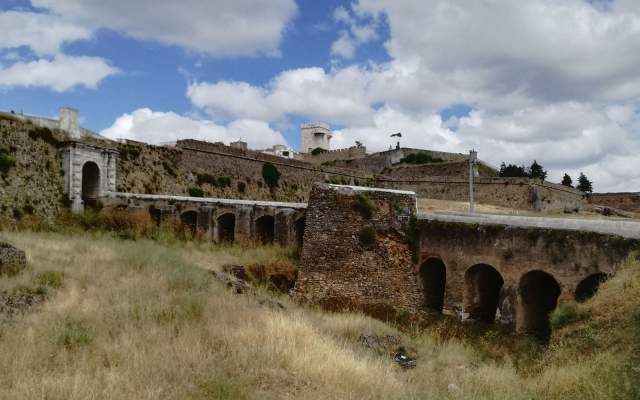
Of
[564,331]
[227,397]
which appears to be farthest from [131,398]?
[564,331]

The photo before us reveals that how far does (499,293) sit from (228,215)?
37.1 feet

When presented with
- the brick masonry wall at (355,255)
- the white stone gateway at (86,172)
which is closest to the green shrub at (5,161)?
the white stone gateway at (86,172)

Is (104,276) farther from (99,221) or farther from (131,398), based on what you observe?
(99,221)

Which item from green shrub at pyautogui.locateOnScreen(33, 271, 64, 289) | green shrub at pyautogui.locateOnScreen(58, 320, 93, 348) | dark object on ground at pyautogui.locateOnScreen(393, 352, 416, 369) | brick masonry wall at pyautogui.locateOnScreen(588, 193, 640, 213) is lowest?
dark object on ground at pyautogui.locateOnScreen(393, 352, 416, 369)

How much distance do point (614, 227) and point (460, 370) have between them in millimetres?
5435

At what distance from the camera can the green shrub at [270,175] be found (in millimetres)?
30656

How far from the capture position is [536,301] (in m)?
12.9

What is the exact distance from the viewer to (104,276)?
9.75m

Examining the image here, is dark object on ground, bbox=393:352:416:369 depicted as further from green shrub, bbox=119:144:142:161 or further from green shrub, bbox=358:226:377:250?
green shrub, bbox=119:144:142:161

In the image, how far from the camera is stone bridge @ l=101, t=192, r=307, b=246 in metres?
17.8

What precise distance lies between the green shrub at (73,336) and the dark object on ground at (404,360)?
194 inches

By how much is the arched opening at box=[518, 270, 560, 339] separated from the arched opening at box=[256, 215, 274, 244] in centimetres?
957

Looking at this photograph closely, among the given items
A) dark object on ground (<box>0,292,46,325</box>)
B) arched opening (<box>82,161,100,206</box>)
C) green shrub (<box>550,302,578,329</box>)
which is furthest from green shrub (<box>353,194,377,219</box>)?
arched opening (<box>82,161,100,206</box>)

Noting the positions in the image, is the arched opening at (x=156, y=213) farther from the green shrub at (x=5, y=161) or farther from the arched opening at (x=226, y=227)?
the green shrub at (x=5, y=161)
